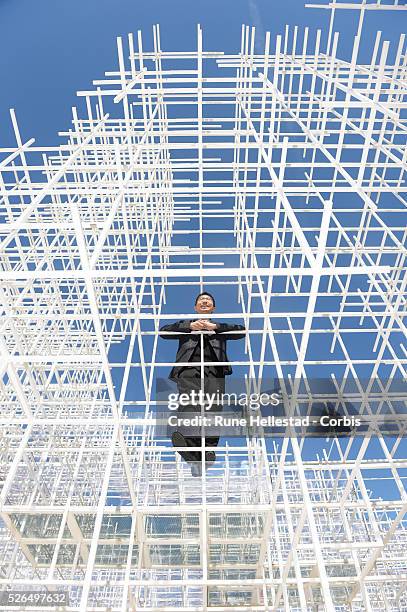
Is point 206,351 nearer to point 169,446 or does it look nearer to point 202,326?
point 202,326

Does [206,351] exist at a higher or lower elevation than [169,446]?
higher

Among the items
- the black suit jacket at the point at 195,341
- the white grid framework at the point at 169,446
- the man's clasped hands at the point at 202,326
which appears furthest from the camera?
the black suit jacket at the point at 195,341

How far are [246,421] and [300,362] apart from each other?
0.84m

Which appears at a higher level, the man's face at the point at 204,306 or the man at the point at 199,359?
the man's face at the point at 204,306

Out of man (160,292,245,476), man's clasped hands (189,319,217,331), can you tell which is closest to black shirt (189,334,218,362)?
man (160,292,245,476)

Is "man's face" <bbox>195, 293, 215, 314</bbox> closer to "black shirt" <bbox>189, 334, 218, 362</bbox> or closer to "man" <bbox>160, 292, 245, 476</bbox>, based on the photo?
"man" <bbox>160, 292, 245, 476</bbox>

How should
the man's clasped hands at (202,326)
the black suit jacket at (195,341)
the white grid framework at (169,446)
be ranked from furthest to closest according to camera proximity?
1. the black suit jacket at (195,341)
2. the man's clasped hands at (202,326)
3. the white grid framework at (169,446)

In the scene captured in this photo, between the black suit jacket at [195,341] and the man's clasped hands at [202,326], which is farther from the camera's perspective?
the black suit jacket at [195,341]

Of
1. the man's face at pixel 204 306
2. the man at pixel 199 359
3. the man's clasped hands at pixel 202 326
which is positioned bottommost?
the man at pixel 199 359

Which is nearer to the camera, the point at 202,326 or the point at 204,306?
the point at 202,326

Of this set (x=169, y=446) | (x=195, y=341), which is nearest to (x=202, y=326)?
(x=195, y=341)

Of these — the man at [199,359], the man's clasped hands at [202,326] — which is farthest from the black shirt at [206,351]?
the man's clasped hands at [202,326]

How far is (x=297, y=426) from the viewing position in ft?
5.66

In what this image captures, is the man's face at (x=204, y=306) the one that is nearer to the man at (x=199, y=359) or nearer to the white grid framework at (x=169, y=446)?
the man at (x=199, y=359)
